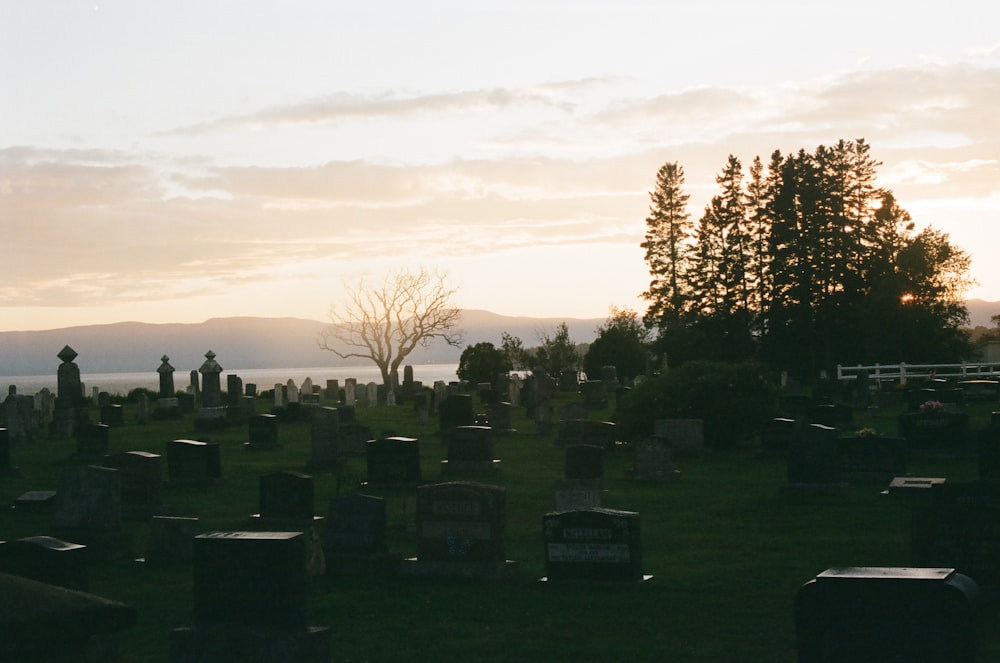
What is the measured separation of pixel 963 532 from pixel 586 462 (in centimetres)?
938

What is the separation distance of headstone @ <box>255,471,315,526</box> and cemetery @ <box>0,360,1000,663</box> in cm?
3

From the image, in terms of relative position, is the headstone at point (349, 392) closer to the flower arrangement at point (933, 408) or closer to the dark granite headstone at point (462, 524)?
the flower arrangement at point (933, 408)

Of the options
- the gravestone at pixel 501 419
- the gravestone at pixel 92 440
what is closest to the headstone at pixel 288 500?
the gravestone at pixel 92 440

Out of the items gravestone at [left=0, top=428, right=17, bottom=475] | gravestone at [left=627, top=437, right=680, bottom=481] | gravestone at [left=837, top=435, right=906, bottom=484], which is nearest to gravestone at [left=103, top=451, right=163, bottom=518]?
gravestone at [left=0, top=428, right=17, bottom=475]

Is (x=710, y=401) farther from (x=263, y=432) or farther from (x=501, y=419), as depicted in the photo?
(x=263, y=432)


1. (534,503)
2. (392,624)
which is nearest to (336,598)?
(392,624)

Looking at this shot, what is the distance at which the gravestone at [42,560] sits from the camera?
413 inches

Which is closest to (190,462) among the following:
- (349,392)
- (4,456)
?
(4,456)

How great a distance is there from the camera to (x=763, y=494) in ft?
66.6

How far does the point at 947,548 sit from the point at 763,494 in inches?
336

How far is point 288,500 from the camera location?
57.5ft

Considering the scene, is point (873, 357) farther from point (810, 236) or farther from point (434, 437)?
point (434, 437)

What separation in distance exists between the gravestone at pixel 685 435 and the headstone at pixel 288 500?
37.3ft

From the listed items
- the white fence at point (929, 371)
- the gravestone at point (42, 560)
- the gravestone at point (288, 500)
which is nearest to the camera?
the gravestone at point (42, 560)
